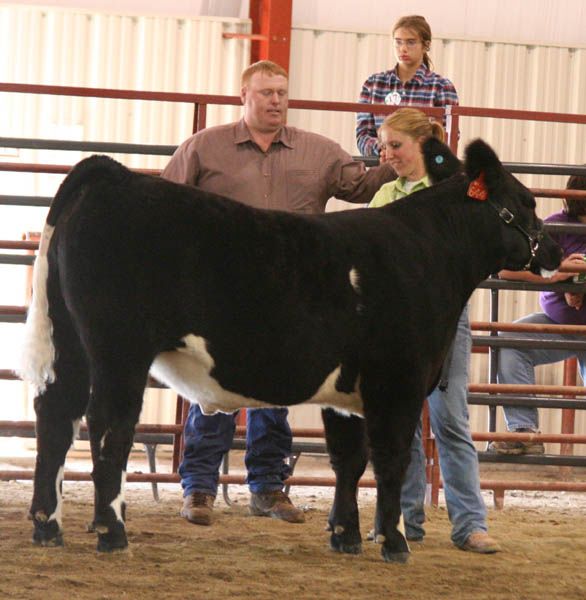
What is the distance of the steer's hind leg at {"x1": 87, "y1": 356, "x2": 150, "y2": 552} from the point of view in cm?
411

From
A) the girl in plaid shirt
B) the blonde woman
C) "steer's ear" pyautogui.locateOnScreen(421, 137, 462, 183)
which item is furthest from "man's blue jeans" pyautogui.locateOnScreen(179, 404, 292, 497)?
the girl in plaid shirt

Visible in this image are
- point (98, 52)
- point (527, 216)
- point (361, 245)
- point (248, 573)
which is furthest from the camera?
point (98, 52)

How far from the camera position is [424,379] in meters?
4.45

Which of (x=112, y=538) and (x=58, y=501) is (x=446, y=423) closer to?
(x=112, y=538)

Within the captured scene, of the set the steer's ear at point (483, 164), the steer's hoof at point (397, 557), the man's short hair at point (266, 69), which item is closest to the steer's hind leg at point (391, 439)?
the steer's hoof at point (397, 557)

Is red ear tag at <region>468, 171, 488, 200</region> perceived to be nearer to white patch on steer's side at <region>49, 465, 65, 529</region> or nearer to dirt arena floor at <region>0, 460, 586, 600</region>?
dirt arena floor at <region>0, 460, 586, 600</region>

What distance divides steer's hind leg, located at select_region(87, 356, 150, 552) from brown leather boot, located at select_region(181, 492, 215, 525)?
1129 mm

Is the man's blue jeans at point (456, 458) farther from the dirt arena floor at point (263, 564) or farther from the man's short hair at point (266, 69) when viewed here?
the man's short hair at point (266, 69)

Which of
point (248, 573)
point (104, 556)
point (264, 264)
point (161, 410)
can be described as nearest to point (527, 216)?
point (264, 264)

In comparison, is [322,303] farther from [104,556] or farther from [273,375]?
[104,556]

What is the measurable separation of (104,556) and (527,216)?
225 centimetres

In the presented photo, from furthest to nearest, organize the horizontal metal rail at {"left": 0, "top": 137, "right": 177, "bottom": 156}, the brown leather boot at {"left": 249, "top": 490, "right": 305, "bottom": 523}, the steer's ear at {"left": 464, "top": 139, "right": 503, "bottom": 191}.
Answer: the horizontal metal rail at {"left": 0, "top": 137, "right": 177, "bottom": 156}
the brown leather boot at {"left": 249, "top": 490, "right": 305, "bottom": 523}
the steer's ear at {"left": 464, "top": 139, "right": 503, "bottom": 191}

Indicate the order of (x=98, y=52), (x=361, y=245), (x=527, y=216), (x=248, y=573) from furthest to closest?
(x=98, y=52) → (x=527, y=216) → (x=361, y=245) → (x=248, y=573)

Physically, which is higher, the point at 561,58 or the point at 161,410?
the point at 561,58
